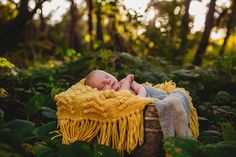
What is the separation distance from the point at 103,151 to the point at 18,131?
31.2 inches

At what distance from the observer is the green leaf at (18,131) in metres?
2.74

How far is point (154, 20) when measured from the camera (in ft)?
18.5

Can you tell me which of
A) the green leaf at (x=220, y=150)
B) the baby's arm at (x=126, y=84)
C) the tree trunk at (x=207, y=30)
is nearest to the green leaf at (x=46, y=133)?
the baby's arm at (x=126, y=84)

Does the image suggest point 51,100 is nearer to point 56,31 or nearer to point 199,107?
point 199,107

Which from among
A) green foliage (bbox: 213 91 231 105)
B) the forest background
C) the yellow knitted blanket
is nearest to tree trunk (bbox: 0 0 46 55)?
the forest background

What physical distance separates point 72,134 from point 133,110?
17.9 inches

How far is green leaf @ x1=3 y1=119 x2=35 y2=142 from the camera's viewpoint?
8.99 feet

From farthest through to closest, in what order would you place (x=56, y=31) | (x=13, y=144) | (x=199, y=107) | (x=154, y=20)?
(x=56, y=31), (x=154, y=20), (x=199, y=107), (x=13, y=144)

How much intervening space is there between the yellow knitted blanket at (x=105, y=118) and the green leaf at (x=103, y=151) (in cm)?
15

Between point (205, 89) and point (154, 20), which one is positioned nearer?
point (205, 89)

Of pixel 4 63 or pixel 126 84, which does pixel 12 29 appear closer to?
pixel 4 63

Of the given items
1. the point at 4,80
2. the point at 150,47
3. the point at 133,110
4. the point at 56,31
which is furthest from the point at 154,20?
the point at 56,31

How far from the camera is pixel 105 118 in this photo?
2.54 meters

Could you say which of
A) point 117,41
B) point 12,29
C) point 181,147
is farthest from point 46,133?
point 117,41
